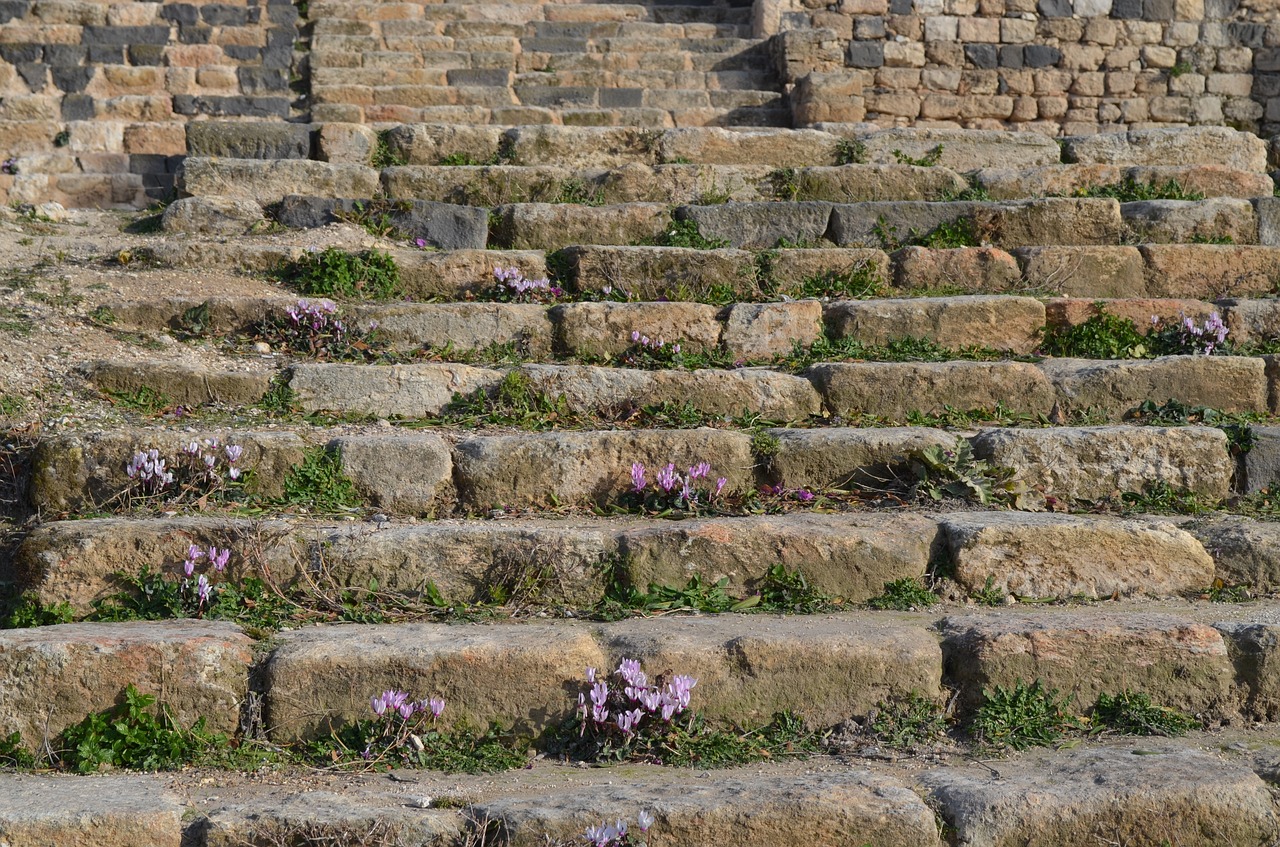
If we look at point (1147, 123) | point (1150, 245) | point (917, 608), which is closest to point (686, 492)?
point (917, 608)

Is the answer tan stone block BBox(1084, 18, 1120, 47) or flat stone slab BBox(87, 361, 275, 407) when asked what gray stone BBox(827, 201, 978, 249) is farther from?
tan stone block BBox(1084, 18, 1120, 47)

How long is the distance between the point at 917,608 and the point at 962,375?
Answer: 4.42 ft

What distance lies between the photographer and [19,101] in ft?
26.5

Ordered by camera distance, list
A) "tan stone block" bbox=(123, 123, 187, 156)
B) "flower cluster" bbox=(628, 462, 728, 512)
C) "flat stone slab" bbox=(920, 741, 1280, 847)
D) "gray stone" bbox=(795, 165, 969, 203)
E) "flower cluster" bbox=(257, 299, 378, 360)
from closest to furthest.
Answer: "flat stone slab" bbox=(920, 741, 1280, 847) < "flower cluster" bbox=(628, 462, 728, 512) < "flower cluster" bbox=(257, 299, 378, 360) < "gray stone" bbox=(795, 165, 969, 203) < "tan stone block" bbox=(123, 123, 187, 156)

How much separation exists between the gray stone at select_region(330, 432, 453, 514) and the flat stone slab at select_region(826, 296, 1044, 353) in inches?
77.1

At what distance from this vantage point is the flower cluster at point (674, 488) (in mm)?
3738

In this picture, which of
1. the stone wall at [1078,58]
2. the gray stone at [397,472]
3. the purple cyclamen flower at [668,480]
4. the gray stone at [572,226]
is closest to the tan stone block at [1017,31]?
the stone wall at [1078,58]

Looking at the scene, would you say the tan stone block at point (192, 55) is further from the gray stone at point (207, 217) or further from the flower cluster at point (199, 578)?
the flower cluster at point (199, 578)

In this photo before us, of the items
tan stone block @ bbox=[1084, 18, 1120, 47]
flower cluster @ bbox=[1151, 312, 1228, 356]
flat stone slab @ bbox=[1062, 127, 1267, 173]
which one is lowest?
flower cluster @ bbox=[1151, 312, 1228, 356]

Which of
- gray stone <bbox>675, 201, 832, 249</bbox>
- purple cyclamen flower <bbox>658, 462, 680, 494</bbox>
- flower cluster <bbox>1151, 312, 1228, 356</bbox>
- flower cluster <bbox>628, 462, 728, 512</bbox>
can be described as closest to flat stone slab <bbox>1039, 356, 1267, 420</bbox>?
flower cluster <bbox>1151, 312, 1228, 356</bbox>

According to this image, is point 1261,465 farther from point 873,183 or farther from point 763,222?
point 873,183

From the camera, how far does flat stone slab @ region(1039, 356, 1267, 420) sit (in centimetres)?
442

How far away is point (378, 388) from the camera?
4.29m

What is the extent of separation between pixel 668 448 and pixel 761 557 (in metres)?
0.62
